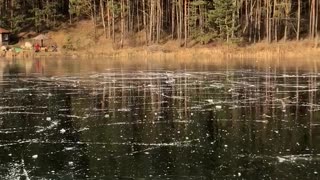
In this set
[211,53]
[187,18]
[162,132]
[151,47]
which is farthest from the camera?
[187,18]

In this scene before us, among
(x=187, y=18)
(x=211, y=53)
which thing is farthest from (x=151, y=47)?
(x=211, y=53)

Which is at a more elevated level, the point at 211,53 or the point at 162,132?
the point at 211,53

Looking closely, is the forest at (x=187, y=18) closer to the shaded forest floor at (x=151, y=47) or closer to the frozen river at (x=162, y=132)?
the shaded forest floor at (x=151, y=47)

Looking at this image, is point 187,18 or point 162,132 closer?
point 162,132

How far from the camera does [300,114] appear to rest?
1320 centimetres

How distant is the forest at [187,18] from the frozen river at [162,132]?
34.4m

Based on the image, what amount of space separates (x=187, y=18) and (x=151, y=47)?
6.51 meters

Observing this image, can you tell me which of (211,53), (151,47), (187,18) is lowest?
(211,53)

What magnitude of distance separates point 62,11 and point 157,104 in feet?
220

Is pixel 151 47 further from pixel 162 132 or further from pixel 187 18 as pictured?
pixel 162 132

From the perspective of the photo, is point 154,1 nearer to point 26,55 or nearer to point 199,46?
point 199,46

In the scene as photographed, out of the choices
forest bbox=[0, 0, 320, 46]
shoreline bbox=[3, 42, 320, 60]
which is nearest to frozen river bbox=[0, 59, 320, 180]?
shoreline bbox=[3, 42, 320, 60]

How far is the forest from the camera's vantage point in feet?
178

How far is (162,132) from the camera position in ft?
36.7
